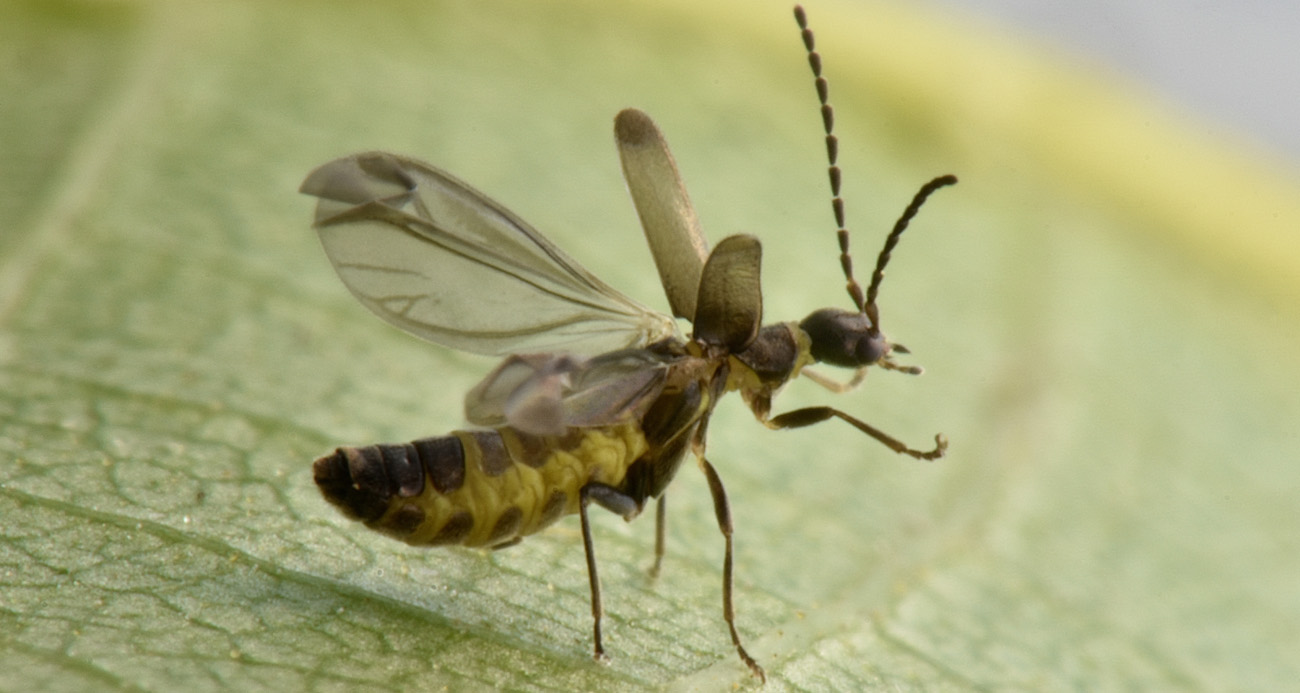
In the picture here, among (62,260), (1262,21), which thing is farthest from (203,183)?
(1262,21)

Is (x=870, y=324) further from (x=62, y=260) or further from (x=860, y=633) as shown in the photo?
(x=62, y=260)

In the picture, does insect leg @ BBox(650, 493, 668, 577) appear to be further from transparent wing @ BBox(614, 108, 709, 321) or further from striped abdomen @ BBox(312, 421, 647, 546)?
transparent wing @ BBox(614, 108, 709, 321)

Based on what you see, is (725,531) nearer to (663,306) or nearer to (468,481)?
(468,481)

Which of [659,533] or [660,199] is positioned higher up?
[660,199]

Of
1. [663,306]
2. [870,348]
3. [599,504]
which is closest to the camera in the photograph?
[599,504]

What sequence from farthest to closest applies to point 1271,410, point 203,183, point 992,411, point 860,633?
point 1271,410 < point 992,411 < point 203,183 < point 860,633

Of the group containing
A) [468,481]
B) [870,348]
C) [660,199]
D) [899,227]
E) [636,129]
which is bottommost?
[468,481]

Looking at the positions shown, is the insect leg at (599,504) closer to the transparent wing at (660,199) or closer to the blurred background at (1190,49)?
the transparent wing at (660,199)

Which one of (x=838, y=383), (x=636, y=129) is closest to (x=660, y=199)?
(x=636, y=129)
